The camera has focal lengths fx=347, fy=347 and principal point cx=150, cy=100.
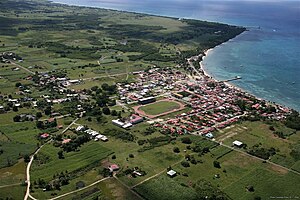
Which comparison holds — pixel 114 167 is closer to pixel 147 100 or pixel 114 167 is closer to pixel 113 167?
pixel 113 167

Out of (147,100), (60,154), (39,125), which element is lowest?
(60,154)

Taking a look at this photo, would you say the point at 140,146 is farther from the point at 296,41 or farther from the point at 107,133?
the point at 296,41

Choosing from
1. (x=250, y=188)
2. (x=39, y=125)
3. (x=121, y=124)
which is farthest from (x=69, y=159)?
(x=250, y=188)

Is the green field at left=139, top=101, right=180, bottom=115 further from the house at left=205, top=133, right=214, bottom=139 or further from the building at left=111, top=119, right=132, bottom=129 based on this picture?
the house at left=205, top=133, right=214, bottom=139

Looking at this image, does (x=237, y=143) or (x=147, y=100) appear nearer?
(x=237, y=143)

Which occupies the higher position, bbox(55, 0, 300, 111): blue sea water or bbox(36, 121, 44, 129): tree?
bbox(55, 0, 300, 111): blue sea water

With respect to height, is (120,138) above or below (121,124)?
below

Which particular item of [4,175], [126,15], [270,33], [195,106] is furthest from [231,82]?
[126,15]

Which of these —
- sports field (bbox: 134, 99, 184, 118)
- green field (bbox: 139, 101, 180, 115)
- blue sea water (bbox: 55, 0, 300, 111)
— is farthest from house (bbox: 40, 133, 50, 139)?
blue sea water (bbox: 55, 0, 300, 111)
